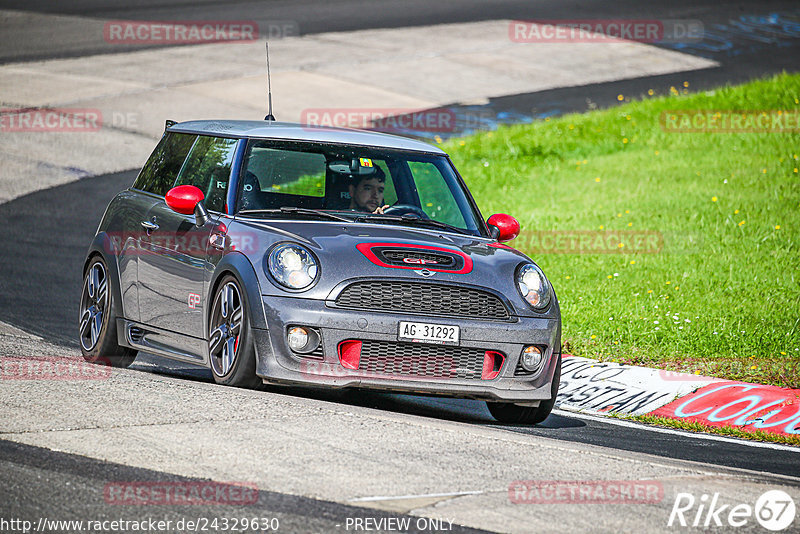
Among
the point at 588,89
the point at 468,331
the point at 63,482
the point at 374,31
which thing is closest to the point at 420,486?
the point at 63,482

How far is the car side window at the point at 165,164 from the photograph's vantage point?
28.8 ft

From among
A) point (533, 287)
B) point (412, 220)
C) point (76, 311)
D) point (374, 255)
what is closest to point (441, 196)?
point (412, 220)

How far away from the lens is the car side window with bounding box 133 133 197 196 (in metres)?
8.78

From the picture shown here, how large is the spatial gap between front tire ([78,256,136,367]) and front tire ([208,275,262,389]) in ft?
4.78

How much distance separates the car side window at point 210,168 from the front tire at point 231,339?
750 millimetres

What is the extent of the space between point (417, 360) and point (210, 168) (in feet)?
7.15

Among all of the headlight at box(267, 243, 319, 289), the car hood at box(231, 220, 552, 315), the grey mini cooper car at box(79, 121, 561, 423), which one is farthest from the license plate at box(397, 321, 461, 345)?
Answer: the headlight at box(267, 243, 319, 289)

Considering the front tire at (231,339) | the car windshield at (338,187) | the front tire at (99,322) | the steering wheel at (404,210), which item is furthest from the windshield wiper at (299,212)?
the front tire at (99,322)

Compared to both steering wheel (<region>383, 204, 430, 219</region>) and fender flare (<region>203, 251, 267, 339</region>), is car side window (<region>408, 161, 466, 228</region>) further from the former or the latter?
fender flare (<region>203, 251, 267, 339</region>)

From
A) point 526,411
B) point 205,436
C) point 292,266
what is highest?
point 292,266

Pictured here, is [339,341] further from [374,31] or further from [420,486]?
[374,31]

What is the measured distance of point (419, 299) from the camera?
23.4ft

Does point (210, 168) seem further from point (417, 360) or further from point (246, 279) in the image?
point (417, 360)

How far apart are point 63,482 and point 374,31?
80.1ft
